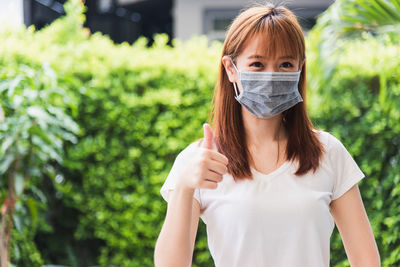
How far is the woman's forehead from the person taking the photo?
5.20 feet

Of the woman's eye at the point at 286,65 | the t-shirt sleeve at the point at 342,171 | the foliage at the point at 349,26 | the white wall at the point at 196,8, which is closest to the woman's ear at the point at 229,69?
the woman's eye at the point at 286,65

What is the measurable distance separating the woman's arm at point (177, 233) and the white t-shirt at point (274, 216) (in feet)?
0.37

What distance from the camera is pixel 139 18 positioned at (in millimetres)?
11391

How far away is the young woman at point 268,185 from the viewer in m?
1.56

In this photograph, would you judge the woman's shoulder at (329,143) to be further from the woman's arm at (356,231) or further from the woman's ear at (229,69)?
the woman's ear at (229,69)

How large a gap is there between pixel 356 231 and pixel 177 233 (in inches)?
22.2

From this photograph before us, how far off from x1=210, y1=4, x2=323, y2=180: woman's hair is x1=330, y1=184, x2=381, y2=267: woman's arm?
147mm

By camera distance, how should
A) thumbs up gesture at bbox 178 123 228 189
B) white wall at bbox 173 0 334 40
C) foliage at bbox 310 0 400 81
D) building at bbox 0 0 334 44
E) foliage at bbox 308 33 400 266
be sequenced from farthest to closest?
1. white wall at bbox 173 0 334 40
2. building at bbox 0 0 334 44
3. foliage at bbox 308 33 400 266
4. foliage at bbox 310 0 400 81
5. thumbs up gesture at bbox 178 123 228 189

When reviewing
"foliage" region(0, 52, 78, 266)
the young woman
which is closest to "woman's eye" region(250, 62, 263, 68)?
the young woman

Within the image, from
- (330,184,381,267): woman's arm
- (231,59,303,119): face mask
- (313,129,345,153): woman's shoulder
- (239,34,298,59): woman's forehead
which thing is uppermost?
(239,34,298,59): woman's forehead

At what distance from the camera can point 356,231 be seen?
1623 mm

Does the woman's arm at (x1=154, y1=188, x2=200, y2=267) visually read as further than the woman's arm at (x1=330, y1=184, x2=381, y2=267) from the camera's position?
No

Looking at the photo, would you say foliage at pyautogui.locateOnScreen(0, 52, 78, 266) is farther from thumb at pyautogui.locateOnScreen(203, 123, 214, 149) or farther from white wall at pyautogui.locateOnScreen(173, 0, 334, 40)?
white wall at pyautogui.locateOnScreen(173, 0, 334, 40)

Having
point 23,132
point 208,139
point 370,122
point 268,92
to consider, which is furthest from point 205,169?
point 370,122
